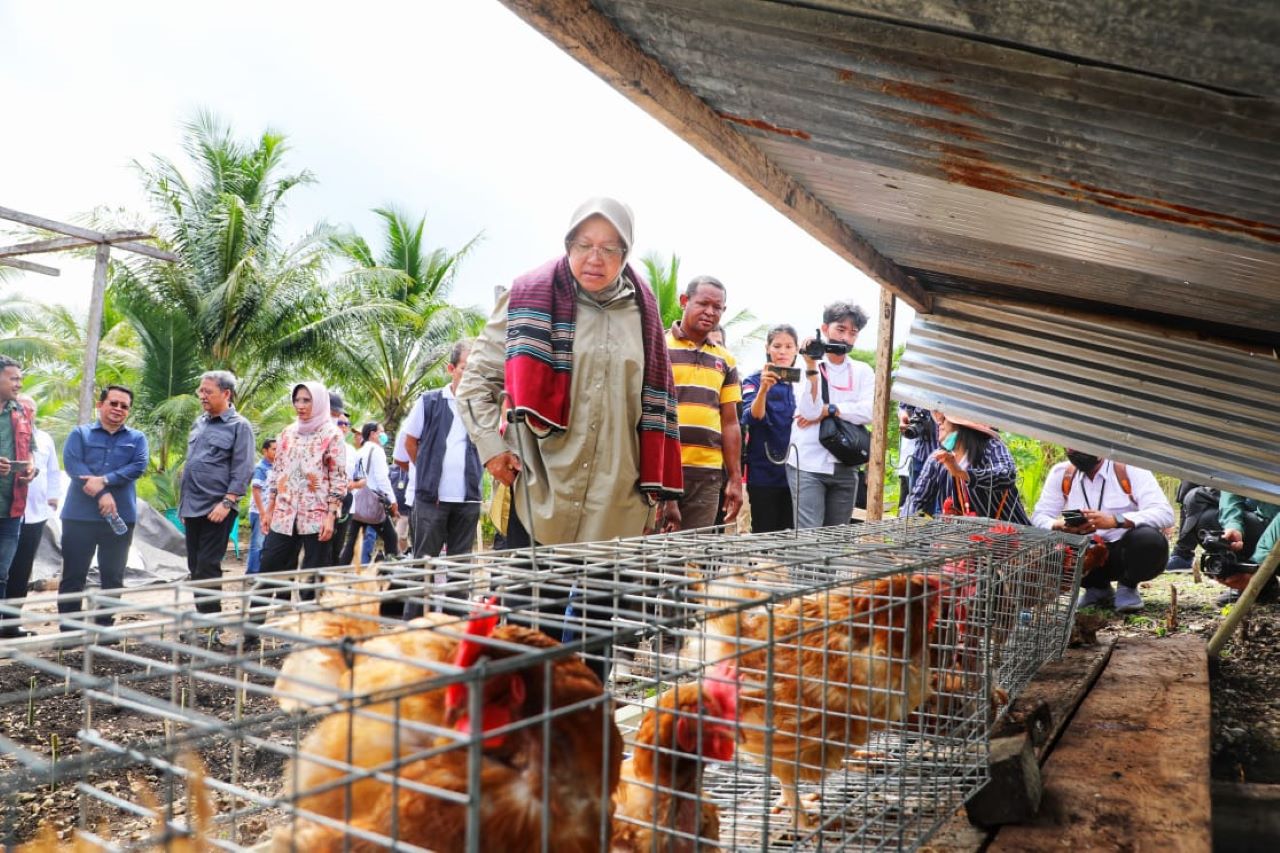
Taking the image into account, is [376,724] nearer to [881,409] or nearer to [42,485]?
[881,409]

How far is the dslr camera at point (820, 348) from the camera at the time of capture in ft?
18.4

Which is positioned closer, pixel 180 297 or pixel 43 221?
pixel 43 221

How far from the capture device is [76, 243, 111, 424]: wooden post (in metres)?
9.94

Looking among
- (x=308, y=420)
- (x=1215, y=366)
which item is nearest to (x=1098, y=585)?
(x=1215, y=366)

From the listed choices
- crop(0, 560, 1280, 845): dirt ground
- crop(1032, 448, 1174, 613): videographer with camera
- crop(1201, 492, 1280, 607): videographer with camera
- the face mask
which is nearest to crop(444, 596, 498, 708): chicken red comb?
crop(0, 560, 1280, 845): dirt ground

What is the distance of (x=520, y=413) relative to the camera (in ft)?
10.5

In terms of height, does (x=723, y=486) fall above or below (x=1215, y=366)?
below

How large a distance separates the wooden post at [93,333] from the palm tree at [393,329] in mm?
9125

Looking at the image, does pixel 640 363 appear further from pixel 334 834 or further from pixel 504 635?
pixel 334 834

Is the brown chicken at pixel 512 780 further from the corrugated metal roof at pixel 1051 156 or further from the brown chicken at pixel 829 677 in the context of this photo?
the corrugated metal roof at pixel 1051 156

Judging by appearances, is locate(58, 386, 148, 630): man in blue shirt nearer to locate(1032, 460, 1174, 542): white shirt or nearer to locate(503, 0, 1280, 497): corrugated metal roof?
locate(503, 0, 1280, 497): corrugated metal roof

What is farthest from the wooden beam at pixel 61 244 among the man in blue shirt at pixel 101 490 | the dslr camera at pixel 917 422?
the dslr camera at pixel 917 422

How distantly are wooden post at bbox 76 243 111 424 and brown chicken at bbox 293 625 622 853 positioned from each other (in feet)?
33.4

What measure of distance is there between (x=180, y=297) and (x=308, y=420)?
14.4m
